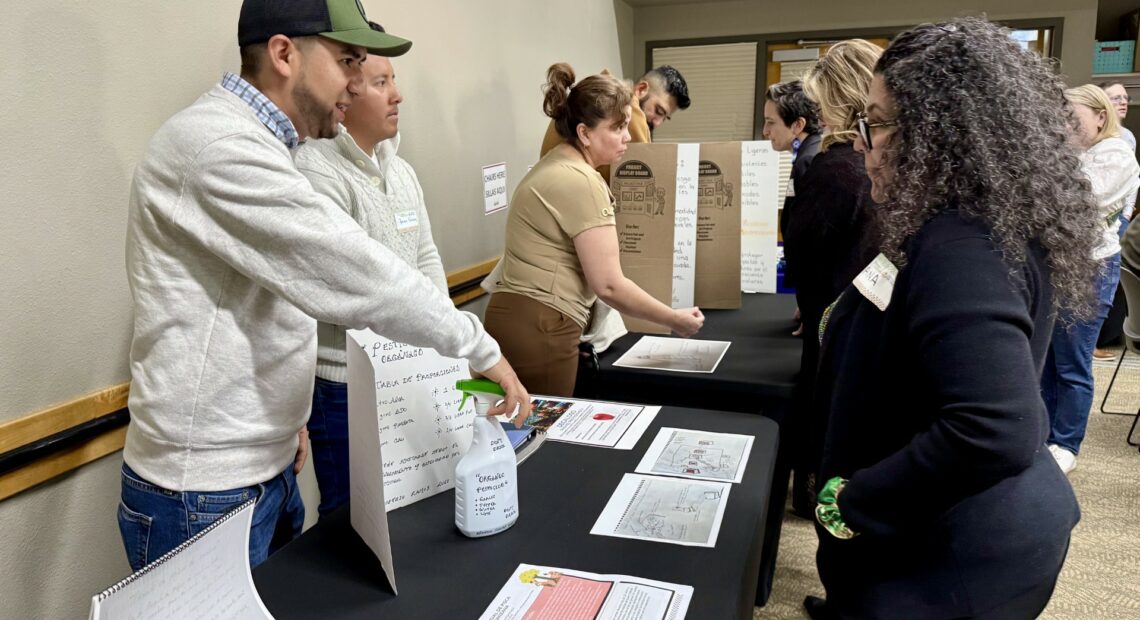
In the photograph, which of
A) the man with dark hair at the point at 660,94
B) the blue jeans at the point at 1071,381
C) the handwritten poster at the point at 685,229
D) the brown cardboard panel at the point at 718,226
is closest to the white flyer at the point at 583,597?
the handwritten poster at the point at 685,229

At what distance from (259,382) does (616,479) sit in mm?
584

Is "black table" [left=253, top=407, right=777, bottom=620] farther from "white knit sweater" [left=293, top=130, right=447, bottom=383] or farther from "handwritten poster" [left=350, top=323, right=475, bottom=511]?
"white knit sweater" [left=293, top=130, right=447, bottom=383]

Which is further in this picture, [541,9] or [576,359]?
[541,9]

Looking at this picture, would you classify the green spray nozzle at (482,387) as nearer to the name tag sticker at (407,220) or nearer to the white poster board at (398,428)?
→ the white poster board at (398,428)

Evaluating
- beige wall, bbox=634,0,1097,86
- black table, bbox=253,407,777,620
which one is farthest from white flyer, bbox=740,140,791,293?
beige wall, bbox=634,0,1097,86

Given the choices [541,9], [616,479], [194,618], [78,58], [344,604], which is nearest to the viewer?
[194,618]

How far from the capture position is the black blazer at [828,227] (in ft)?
6.34

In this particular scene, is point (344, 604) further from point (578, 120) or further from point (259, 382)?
point (578, 120)

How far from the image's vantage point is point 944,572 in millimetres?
1014

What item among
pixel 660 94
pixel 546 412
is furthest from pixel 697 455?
pixel 660 94

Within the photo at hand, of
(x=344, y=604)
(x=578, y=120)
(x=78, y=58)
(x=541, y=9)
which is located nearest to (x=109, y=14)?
(x=78, y=58)

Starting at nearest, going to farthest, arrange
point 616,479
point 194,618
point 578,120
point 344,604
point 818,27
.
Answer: point 194,618, point 344,604, point 616,479, point 578,120, point 818,27

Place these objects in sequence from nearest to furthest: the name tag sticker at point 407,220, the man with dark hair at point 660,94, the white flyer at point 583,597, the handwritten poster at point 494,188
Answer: the white flyer at point 583,597 < the name tag sticker at point 407,220 < the handwritten poster at point 494,188 < the man with dark hair at point 660,94

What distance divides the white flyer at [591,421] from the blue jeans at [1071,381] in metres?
2.30
